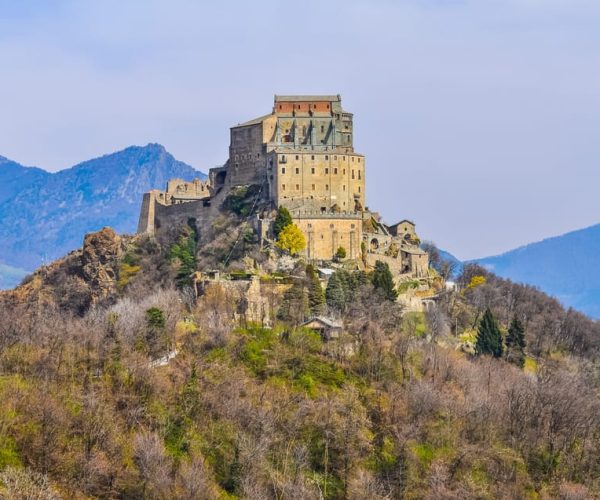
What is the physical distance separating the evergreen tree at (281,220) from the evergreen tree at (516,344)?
60.7 feet

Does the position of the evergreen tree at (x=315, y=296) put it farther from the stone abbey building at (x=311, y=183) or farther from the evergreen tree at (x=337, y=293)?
the stone abbey building at (x=311, y=183)

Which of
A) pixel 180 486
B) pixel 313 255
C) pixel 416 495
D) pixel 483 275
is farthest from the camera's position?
pixel 483 275

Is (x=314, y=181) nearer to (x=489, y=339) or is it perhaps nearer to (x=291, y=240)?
(x=291, y=240)

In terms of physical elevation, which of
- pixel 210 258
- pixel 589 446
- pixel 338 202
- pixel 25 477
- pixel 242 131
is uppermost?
pixel 242 131

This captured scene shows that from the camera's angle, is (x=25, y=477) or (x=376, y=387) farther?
(x=376, y=387)

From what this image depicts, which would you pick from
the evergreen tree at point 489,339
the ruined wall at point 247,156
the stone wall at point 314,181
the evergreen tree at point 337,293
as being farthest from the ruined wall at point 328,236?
the evergreen tree at point 489,339

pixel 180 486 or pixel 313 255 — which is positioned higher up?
pixel 313 255

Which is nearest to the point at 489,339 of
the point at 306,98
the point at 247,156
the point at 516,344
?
the point at 516,344

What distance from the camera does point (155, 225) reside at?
4136 inches

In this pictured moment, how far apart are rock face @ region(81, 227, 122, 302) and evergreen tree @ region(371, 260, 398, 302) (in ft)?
70.9

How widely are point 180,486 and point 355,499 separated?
9253 mm

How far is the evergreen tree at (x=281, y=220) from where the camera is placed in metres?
90.4

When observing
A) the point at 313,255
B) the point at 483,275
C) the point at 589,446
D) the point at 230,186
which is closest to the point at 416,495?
the point at 589,446

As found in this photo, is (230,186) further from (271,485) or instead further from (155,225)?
(271,485)
